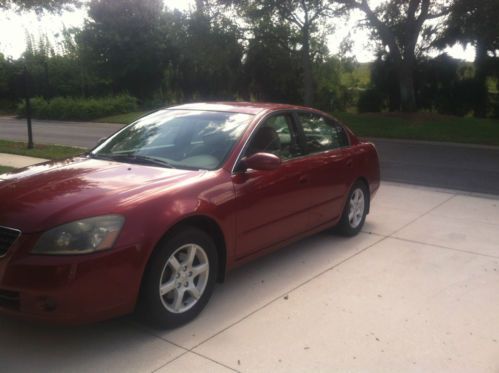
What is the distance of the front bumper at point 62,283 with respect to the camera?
116 inches

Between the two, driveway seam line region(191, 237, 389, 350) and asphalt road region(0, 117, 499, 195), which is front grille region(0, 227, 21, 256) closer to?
driveway seam line region(191, 237, 389, 350)

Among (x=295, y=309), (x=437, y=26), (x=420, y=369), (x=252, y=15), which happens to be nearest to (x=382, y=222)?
(x=295, y=309)

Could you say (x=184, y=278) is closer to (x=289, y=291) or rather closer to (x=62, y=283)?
(x=62, y=283)

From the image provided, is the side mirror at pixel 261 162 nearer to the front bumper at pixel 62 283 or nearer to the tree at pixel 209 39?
the front bumper at pixel 62 283

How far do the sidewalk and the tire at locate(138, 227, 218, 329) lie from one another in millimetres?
7972

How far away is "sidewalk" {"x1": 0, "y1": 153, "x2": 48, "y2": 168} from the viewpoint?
422 inches

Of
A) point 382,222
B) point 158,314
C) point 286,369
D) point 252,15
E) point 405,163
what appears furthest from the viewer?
point 252,15

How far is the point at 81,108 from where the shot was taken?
99.5ft

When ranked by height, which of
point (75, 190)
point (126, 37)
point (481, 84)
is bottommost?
point (75, 190)

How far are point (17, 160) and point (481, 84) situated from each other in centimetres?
1927

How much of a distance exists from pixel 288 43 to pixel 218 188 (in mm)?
24537

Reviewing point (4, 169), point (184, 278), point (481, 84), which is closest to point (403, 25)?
point (481, 84)

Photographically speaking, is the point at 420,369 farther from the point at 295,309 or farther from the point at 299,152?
the point at 299,152

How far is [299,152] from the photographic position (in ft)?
15.9
